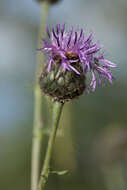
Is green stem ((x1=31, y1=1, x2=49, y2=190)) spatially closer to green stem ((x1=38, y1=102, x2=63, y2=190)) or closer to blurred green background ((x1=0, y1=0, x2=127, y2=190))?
green stem ((x1=38, y1=102, x2=63, y2=190))

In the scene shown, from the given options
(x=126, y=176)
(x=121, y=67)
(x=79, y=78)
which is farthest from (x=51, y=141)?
(x=121, y=67)

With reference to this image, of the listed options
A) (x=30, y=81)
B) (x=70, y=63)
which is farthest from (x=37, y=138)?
(x=30, y=81)

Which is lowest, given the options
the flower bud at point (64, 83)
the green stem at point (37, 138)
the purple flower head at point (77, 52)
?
the green stem at point (37, 138)

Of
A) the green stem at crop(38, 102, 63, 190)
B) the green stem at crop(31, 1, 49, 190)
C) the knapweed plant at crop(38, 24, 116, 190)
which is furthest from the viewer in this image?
the green stem at crop(31, 1, 49, 190)

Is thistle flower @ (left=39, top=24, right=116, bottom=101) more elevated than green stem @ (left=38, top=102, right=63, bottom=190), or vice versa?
thistle flower @ (left=39, top=24, right=116, bottom=101)

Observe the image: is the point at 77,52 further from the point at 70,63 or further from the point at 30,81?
the point at 30,81

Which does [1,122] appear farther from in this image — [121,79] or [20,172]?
[121,79]

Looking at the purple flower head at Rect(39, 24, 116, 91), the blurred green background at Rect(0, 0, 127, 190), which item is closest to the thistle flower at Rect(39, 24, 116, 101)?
the purple flower head at Rect(39, 24, 116, 91)

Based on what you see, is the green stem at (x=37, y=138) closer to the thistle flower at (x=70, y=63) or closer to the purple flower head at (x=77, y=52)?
the thistle flower at (x=70, y=63)

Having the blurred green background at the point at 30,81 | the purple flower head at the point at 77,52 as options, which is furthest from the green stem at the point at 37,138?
the blurred green background at the point at 30,81
